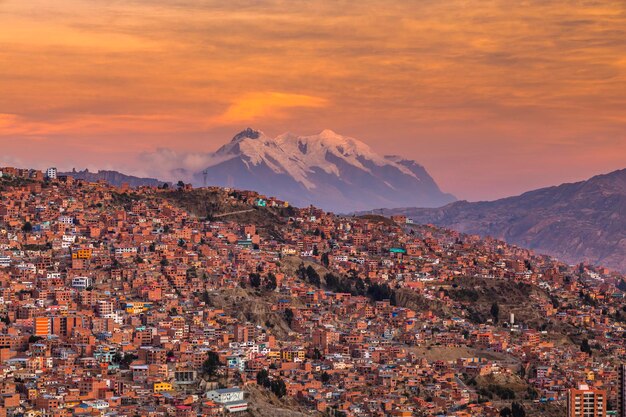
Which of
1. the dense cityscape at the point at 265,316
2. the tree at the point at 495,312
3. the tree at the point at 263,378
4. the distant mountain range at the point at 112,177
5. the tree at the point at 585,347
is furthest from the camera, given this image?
the distant mountain range at the point at 112,177

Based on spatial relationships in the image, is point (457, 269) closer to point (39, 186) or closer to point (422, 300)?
point (422, 300)

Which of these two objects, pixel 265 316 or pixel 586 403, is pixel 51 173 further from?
pixel 586 403

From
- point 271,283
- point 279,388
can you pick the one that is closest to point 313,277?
point 271,283

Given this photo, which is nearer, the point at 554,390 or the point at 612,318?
the point at 554,390

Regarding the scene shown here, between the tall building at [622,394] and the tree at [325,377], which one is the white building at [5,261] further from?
the tall building at [622,394]

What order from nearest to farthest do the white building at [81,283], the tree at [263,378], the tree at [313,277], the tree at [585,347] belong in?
the tree at [263,378]
the white building at [81,283]
the tree at [585,347]
the tree at [313,277]

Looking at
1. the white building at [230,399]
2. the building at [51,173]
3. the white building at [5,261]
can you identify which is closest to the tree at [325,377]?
the white building at [230,399]

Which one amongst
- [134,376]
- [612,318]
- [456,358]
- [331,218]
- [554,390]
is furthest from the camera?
[331,218]

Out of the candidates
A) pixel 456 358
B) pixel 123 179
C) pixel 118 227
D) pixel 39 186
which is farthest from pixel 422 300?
pixel 123 179
